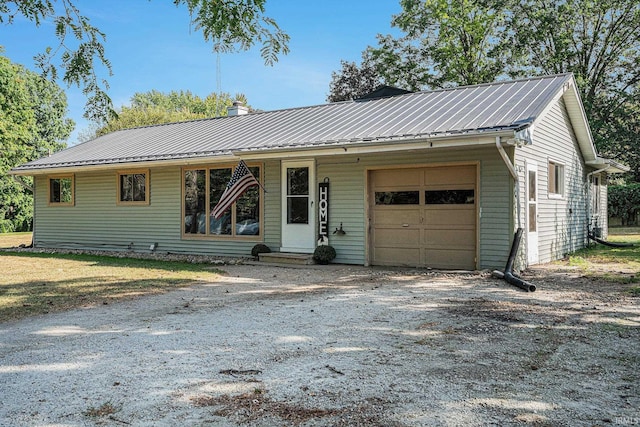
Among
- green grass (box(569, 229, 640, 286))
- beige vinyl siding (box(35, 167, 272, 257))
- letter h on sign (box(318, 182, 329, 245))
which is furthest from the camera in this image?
beige vinyl siding (box(35, 167, 272, 257))

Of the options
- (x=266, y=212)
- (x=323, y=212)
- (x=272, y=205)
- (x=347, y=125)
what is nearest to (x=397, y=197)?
(x=323, y=212)

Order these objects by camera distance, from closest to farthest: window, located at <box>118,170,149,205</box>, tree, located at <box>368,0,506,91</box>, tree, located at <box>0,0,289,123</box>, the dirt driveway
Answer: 1. the dirt driveway
2. tree, located at <box>0,0,289,123</box>
3. window, located at <box>118,170,149,205</box>
4. tree, located at <box>368,0,506,91</box>

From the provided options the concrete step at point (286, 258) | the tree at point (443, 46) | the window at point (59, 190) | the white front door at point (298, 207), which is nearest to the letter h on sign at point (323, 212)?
the white front door at point (298, 207)

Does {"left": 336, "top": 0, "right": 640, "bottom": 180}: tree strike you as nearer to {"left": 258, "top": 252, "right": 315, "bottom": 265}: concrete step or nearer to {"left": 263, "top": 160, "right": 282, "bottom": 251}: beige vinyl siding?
{"left": 263, "top": 160, "right": 282, "bottom": 251}: beige vinyl siding

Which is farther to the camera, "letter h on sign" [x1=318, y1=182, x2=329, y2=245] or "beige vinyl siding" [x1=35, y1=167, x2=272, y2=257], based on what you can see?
"beige vinyl siding" [x1=35, y1=167, x2=272, y2=257]

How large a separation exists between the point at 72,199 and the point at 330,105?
8.21 m

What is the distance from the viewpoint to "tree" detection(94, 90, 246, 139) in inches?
1556

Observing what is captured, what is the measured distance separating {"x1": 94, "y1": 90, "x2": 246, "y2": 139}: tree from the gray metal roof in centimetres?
905

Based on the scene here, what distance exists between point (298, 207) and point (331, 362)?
24.9 feet

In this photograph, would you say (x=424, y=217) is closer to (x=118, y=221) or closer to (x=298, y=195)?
(x=298, y=195)

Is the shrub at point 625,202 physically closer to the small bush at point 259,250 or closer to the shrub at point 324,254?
the shrub at point 324,254

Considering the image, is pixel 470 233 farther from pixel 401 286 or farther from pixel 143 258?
pixel 143 258

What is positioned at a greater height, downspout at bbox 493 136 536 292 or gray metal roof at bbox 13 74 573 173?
gray metal roof at bbox 13 74 573 173

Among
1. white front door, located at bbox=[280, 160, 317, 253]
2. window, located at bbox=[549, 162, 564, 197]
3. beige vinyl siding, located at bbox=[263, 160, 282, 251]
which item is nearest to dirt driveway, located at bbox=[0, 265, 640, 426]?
white front door, located at bbox=[280, 160, 317, 253]
